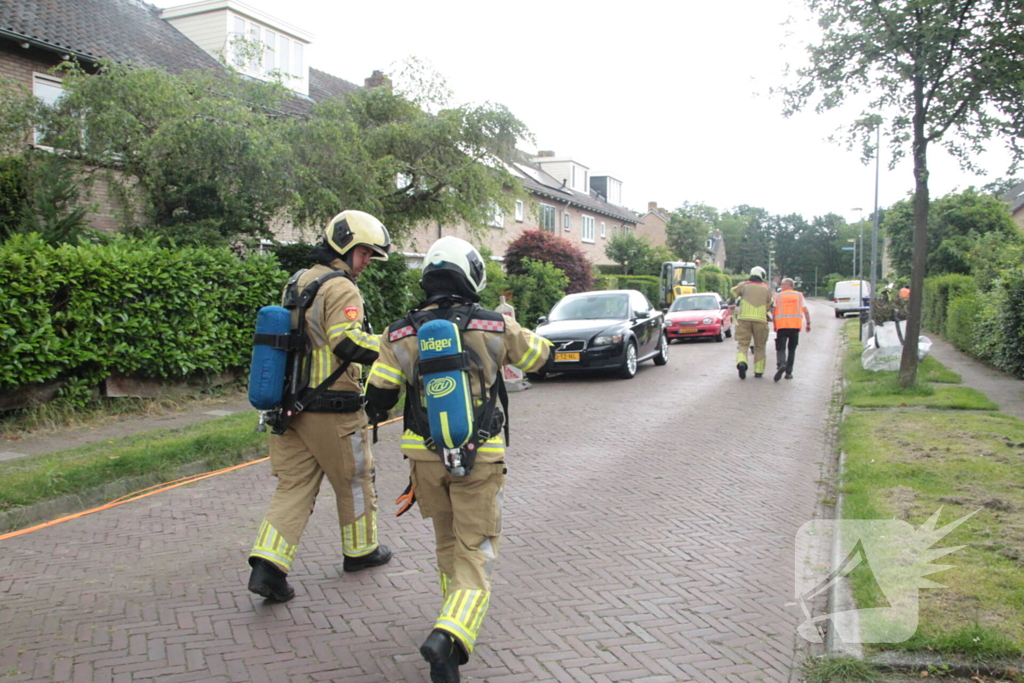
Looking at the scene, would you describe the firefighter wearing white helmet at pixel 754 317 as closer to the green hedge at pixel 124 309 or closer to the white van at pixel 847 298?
the green hedge at pixel 124 309

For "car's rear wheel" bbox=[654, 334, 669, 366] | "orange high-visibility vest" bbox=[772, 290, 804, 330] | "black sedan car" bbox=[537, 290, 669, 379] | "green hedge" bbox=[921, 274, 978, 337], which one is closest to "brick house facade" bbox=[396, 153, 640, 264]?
"green hedge" bbox=[921, 274, 978, 337]

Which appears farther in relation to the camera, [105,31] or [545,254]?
[545,254]

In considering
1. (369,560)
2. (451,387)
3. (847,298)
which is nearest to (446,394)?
(451,387)

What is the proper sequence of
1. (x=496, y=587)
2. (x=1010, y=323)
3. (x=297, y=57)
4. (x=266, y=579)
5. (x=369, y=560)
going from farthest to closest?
(x=297, y=57)
(x=1010, y=323)
(x=369, y=560)
(x=496, y=587)
(x=266, y=579)

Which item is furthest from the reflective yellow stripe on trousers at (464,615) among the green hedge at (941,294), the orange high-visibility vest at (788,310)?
the green hedge at (941,294)

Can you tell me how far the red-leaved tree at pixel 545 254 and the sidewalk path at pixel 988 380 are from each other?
12354 millimetres

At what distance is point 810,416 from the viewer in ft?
34.7

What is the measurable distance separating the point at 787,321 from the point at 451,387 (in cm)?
1149

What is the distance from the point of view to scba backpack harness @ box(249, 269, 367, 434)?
4.09 m

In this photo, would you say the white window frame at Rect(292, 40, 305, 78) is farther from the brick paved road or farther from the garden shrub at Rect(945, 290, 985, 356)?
the brick paved road

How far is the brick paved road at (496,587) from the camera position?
3592 mm

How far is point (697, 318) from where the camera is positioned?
A: 2333cm

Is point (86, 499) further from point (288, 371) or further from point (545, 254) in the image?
point (545, 254)

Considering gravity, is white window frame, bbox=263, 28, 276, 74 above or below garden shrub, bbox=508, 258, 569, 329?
above
